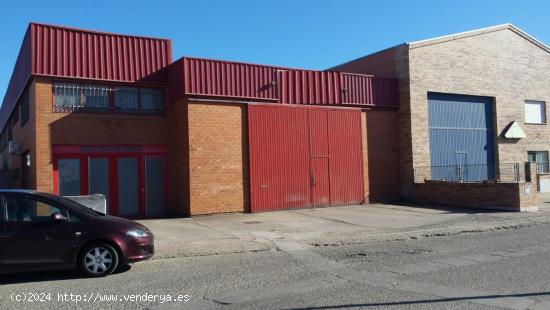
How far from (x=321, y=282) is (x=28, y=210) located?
187 inches

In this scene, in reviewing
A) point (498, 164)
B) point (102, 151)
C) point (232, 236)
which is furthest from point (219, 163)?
point (498, 164)

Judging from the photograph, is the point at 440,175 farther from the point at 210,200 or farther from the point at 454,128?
the point at 210,200

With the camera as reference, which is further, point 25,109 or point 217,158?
point 25,109

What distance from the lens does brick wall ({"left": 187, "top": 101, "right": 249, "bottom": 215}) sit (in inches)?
717

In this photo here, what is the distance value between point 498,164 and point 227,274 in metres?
21.2

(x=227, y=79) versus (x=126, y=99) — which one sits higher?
(x=227, y=79)

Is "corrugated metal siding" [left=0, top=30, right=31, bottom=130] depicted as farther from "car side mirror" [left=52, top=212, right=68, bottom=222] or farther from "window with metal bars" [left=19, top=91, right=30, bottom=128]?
"car side mirror" [left=52, top=212, right=68, bottom=222]

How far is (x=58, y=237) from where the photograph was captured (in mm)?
8383

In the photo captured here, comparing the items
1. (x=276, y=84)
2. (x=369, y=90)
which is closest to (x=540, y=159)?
(x=369, y=90)

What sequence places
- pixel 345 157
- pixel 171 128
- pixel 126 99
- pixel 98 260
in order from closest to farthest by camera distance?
pixel 98 260 → pixel 126 99 → pixel 171 128 → pixel 345 157

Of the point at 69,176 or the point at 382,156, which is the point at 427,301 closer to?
the point at 69,176

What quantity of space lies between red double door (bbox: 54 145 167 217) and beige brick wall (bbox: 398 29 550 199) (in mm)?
10819

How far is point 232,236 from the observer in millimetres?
13438

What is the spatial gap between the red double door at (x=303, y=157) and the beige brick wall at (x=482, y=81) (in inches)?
112
